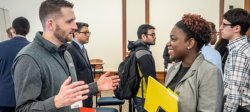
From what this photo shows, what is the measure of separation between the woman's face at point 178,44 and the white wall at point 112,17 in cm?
619

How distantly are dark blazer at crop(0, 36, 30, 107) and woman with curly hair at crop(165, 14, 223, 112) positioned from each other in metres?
1.84

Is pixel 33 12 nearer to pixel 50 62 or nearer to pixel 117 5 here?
pixel 117 5

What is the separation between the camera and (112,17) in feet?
26.6

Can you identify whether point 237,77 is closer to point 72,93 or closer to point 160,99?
point 160,99

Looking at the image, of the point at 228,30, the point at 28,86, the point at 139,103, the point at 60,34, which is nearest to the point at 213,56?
the point at 228,30

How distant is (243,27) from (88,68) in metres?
1.73

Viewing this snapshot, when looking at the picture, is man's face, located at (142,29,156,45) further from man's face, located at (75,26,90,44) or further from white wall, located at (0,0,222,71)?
white wall, located at (0,0,222,71)

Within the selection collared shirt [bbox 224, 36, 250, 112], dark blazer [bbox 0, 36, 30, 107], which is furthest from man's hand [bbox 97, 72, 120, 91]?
dark blazer [bbox 0, 36, 30, 107]

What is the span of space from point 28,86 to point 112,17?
6.74 metres

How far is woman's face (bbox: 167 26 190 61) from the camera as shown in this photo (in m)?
1.80

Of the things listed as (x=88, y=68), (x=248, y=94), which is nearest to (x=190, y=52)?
(x=248, y=94)

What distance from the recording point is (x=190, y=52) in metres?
1.82

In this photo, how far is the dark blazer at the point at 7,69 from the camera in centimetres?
302

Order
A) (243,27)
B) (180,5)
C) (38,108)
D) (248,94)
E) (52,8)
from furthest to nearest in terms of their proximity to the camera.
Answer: (180,5) < (243,27) < (248,94) < (52,8) < (38,108)
